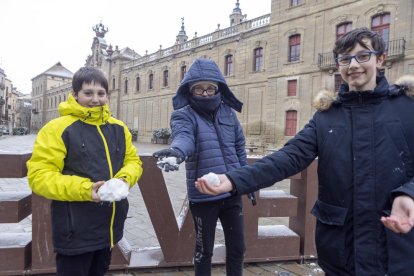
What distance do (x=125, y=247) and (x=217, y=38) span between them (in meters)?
27.7

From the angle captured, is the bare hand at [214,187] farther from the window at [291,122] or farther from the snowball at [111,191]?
→ the window at [291,122]

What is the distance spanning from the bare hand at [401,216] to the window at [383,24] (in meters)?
19.6

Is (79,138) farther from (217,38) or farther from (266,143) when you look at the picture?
(217,38)

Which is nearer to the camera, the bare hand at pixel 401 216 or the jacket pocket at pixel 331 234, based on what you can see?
the bare hand at pixel 401 216

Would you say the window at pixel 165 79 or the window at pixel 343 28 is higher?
the window at pixel 343 28

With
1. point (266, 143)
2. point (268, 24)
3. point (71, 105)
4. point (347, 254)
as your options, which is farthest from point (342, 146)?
point (268, 24)

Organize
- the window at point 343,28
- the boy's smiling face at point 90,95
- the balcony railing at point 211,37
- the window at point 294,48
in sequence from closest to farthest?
the boy's smiling face at point 90,95
the window at point 343,28
the window at point 294,48
the balcony railing at point 211,37

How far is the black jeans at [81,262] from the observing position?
2066 mm

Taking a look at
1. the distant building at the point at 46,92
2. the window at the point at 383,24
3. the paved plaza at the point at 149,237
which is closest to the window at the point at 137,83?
the window at the point at 383,24

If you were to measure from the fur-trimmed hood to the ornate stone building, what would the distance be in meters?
16.8

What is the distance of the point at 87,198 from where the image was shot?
6.28 ft

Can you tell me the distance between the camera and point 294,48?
2252cm

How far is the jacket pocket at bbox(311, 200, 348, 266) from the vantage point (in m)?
1.60

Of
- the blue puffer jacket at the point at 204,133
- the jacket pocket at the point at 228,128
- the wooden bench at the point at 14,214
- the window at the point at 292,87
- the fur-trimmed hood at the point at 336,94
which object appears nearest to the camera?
the fur-trimmed hood at the point at 336,94
